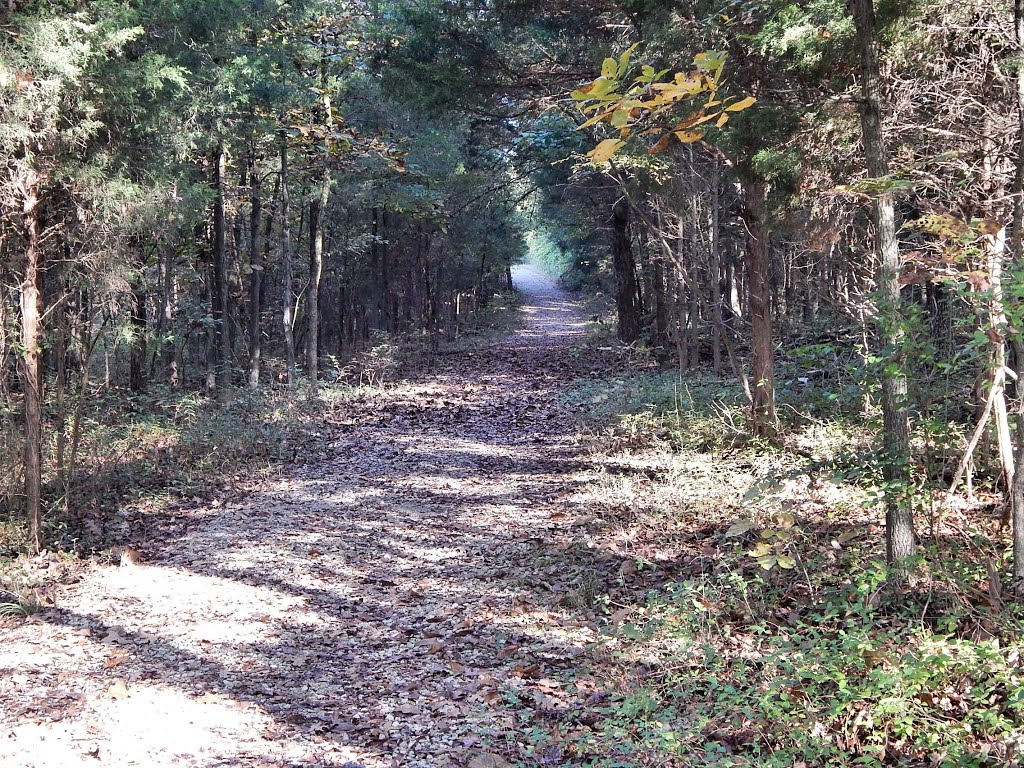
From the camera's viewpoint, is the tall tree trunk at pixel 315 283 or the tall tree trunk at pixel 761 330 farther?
the tall tree trunk at pixel 315 283

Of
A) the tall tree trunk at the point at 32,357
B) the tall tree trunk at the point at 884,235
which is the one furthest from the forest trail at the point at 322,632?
the tall tree trunk at the point at 884,235

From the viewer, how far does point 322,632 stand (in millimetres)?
5762

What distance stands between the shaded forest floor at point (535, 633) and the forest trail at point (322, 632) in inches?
0.9

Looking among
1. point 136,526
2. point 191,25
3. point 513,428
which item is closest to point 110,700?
point 136,526

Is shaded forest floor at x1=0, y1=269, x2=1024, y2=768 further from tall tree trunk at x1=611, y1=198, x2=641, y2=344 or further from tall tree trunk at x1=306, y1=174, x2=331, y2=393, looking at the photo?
tall tree trunk at x1=611, y1=198, x2=641, y2=344

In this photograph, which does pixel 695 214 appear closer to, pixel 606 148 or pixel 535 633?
pixel 535 633

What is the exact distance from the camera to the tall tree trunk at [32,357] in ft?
23.9

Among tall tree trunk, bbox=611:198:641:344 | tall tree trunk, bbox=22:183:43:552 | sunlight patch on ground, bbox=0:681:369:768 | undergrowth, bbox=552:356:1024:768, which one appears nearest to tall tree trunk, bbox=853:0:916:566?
undergrowth, bbox=552:356:1024:768

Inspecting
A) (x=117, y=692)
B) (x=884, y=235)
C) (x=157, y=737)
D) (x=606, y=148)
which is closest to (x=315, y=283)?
(x=117, y=692)

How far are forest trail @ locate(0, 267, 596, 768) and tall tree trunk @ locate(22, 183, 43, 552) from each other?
0.96 metres

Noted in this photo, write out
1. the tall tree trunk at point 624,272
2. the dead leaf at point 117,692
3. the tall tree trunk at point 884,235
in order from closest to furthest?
the tall tree trunk at point 884,235
the dead leaf at point 117,692
the tall tree trunk at point 624,272

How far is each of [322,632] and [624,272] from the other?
1623cm

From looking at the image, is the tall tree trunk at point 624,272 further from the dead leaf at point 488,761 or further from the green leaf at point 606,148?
the green leaf at point 606,148

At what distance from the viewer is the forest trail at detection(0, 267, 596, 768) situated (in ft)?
14.0
